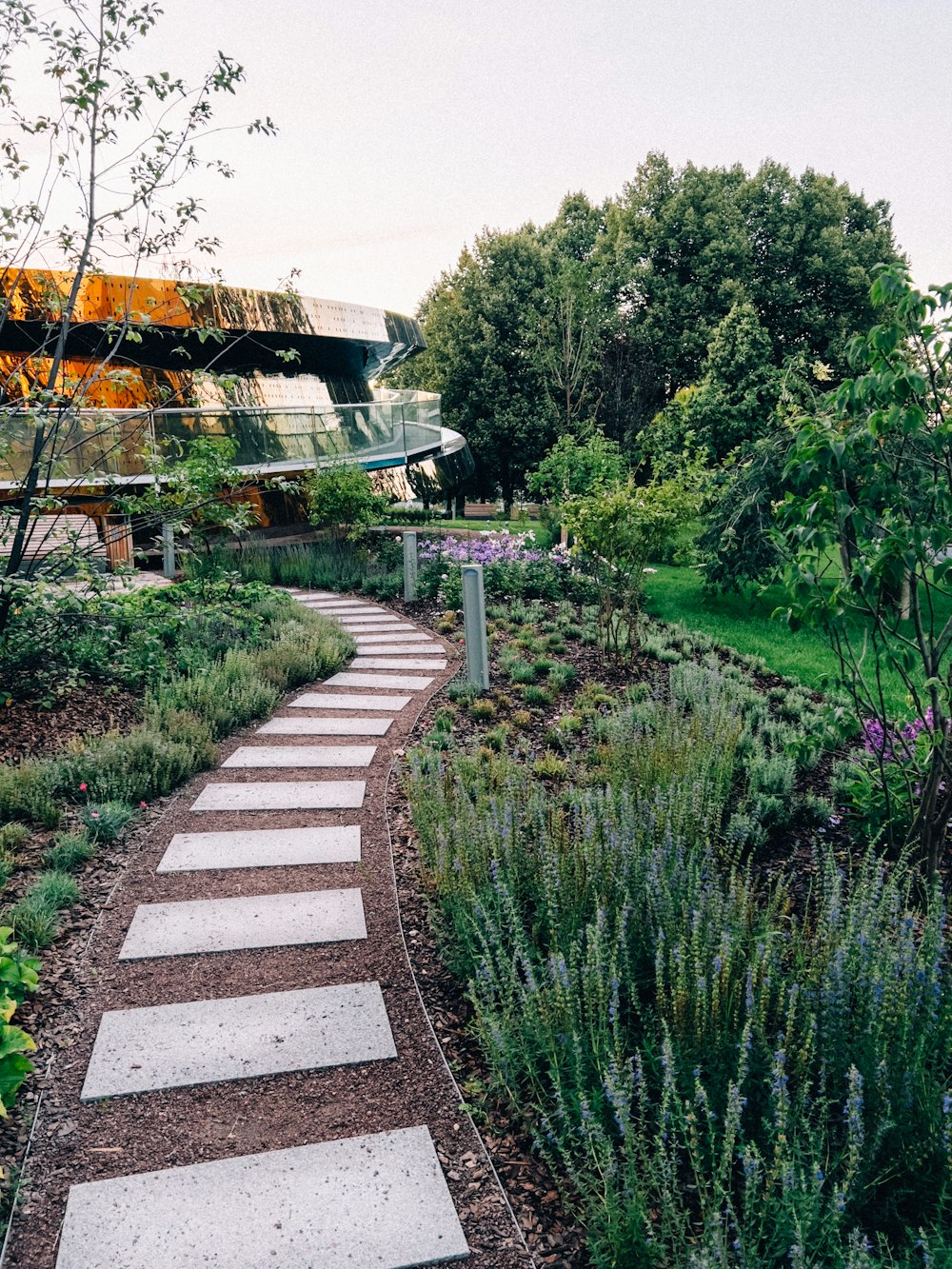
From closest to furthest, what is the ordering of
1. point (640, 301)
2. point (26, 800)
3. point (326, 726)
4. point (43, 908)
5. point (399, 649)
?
point (43, 908) < point (26, 800) < point (326, 726) < point (399, 649) < point (640, 301)

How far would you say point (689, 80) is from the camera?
10.4 m

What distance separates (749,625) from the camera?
36.2ft

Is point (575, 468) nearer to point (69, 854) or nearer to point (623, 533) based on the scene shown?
point (623, 533)

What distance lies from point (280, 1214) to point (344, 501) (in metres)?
11.4

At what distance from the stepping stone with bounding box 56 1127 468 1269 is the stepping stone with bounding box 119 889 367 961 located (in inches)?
45.6

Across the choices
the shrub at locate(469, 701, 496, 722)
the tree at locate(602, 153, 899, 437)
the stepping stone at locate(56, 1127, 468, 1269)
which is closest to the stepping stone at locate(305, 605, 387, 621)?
the shrub at locate(469, 701, 496, 722)

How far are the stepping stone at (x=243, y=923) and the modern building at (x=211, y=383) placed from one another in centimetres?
307

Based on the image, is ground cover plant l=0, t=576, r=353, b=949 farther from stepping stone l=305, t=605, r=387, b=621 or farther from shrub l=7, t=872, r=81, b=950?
stepping stone l=305, t=605, r=387, b=621

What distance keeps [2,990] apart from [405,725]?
3891 millimetres

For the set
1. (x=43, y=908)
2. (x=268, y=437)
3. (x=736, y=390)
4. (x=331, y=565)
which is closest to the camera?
(x=43, y=908)

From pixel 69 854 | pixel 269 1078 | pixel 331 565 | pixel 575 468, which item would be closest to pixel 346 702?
pixel 69 854

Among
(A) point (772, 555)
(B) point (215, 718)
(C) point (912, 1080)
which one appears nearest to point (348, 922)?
(C) point (912, 1080)

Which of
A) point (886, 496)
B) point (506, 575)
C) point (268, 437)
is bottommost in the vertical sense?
point (506, 575)

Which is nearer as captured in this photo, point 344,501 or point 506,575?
point 506,575
